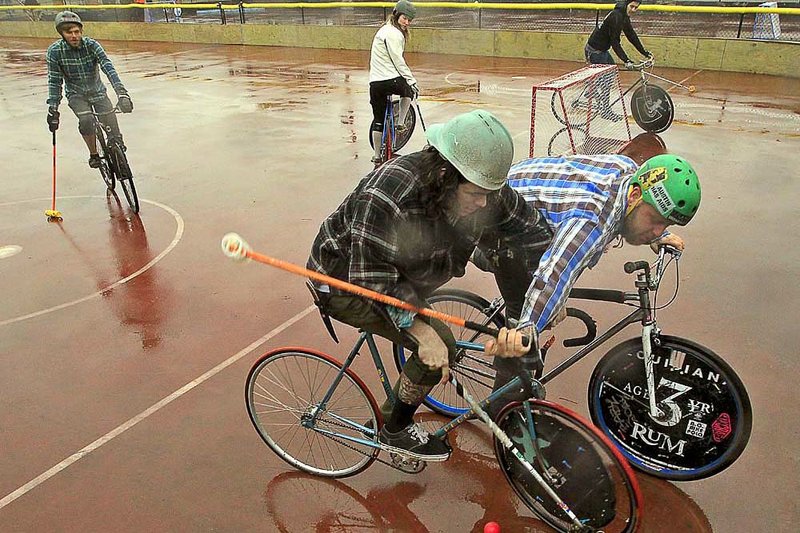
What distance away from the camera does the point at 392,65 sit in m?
8.18

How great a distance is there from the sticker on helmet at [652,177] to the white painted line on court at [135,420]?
10.2 feet

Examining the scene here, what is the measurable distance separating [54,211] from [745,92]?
13275mm

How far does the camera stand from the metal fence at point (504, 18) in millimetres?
17766

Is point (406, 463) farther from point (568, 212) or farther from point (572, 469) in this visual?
point (568, 212)

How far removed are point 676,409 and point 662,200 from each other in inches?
46.5

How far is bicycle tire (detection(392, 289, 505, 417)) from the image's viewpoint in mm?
3613

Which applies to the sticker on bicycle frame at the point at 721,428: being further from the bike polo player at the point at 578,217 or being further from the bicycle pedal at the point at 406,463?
the bicycle pedal at the point at 406,463

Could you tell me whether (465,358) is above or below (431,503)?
above

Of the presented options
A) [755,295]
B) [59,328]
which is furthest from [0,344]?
[755,295]

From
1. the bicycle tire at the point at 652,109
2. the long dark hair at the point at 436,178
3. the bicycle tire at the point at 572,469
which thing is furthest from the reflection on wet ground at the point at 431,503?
the bicycle tire at the point at 652,109

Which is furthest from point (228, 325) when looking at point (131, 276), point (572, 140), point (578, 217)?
point (572, 140)

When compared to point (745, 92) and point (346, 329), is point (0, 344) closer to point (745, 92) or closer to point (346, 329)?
point (346, 329)

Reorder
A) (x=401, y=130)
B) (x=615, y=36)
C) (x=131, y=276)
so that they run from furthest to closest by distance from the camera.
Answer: (x=615, y=36) < (x=401, y=130) < (x=131, y=276)

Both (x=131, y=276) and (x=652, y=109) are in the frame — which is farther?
(x=652, y=109)
